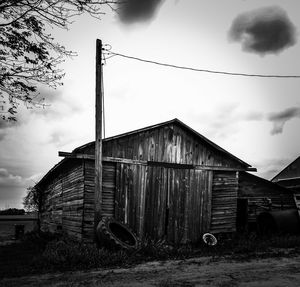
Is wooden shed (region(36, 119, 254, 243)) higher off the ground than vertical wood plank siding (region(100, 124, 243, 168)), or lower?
lower

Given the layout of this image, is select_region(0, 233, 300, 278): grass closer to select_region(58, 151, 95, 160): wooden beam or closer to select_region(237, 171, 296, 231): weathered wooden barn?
select_region(58, 151, 95, 160): wooden beam

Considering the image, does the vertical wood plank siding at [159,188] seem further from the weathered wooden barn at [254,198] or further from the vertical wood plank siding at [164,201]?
the weathered wooden barn at [254,198]

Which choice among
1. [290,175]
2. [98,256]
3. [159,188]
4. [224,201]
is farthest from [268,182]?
[290,175]

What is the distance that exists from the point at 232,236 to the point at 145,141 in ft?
19.4

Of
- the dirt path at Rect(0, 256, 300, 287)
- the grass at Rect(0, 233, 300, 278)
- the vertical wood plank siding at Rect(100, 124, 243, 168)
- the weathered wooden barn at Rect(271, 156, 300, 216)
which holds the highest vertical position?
the vertical wood plank siding at Rect(100, 124, 243, 168)

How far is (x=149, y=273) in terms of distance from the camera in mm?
7441

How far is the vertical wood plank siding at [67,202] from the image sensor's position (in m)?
12.1

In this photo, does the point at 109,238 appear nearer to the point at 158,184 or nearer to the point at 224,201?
the point at 158,184

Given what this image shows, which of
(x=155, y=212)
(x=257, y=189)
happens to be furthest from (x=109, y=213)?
(x=257, y=189)

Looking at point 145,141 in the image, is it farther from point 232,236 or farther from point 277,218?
point 277,218

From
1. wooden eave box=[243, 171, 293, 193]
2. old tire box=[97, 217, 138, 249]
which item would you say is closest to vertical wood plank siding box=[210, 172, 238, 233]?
wooden eave box=[243, 171, 293, 193]

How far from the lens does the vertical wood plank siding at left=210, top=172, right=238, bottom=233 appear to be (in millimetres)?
14305

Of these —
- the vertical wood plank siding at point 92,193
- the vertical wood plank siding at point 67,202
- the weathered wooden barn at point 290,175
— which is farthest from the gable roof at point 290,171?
the vertical wood plank siding at point 92,193

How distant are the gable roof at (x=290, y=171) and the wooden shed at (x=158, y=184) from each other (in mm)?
17877
